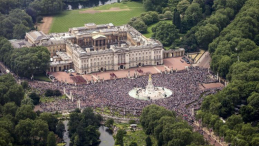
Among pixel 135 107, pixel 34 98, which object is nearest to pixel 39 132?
pixel 34 98

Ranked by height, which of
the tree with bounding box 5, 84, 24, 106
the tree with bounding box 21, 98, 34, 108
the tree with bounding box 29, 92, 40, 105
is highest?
the tree with bounding box 5, 84, 24, 106

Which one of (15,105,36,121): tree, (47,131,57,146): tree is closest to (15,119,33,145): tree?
(47,131,57,146): tree

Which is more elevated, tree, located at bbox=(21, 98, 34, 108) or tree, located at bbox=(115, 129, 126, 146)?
tree, located at bbox=(21, 98, 34, 108)

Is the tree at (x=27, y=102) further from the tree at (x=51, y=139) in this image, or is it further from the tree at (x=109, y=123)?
the tree at (x=51, y=139)

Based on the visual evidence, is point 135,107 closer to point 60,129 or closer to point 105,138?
point 105,138

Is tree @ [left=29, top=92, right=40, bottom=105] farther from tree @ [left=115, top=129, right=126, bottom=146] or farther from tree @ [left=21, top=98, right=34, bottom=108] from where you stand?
tree @ [left=115, top=129, right=126, bottom=146]

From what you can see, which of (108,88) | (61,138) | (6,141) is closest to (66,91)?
(108,88)

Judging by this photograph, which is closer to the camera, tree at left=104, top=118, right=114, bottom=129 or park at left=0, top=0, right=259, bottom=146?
park at left=0, top=0, right=259, bottom=146

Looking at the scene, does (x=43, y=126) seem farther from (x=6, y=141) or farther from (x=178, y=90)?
(x=178, y=90)
